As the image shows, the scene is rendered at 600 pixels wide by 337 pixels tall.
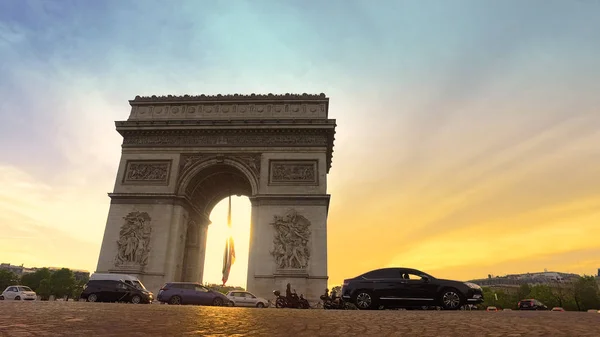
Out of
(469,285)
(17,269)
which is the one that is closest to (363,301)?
(469,285)

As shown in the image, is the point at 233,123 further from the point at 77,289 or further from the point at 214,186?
the point at 77,289

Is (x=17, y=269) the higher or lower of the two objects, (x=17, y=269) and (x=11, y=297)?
the higher

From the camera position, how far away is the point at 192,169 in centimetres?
2367

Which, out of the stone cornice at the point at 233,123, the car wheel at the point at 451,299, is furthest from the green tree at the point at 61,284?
the car wheel at the point at 451,299

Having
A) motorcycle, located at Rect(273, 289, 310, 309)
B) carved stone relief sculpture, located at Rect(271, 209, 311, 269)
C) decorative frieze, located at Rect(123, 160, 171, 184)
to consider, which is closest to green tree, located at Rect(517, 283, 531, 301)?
carved stone relief sculpture, located at Rect(271, 209, 311, 269)

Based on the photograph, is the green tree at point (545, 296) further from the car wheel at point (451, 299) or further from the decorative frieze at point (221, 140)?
the car wheel at point (451, 299)

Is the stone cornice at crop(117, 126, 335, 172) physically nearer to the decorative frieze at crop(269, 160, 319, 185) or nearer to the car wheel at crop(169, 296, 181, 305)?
the decorative frieze at crop(269, 160, 319, 185)

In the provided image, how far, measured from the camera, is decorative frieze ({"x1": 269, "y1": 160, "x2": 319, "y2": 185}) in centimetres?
2270

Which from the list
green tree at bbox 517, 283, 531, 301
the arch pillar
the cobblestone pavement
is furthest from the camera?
green tree at bbox 517, 283, 531, 301

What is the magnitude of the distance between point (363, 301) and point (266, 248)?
1057 cm

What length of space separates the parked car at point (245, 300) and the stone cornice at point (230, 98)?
1284 cm

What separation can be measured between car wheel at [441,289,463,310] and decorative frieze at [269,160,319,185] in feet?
40.5

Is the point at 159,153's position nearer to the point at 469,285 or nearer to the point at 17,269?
the point at 469,285

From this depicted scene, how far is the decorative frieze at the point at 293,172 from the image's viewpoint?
894 inches
